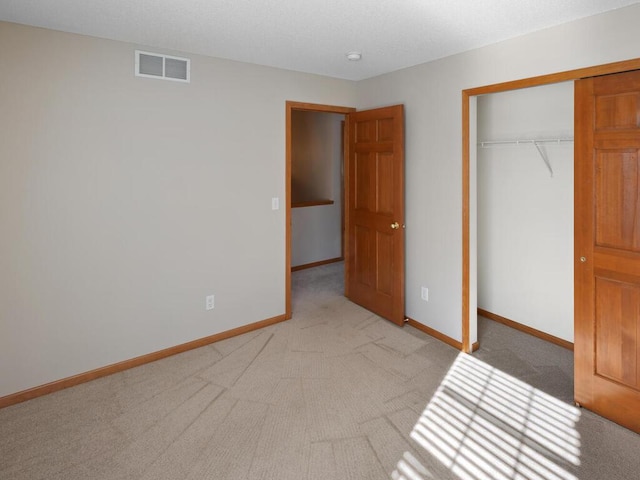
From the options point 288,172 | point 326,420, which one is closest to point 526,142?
point 288,172

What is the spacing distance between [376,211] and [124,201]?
2.26 metres

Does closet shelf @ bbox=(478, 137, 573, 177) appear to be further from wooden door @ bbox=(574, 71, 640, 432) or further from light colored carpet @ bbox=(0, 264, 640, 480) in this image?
light colored carpet @ bbox=(0, 264, 640, 480)

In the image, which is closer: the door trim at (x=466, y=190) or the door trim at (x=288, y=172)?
the door trim at (x=466, y=190)

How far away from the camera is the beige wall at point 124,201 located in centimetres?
248

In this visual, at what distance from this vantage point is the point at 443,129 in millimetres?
3223

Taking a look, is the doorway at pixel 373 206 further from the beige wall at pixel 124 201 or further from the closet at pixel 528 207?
the closet at pixel 528 207

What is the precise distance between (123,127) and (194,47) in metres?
0.81

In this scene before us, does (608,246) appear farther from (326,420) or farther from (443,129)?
(326,420)

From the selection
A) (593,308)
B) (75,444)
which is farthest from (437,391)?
(75,444)

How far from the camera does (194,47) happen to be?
9.57 feet

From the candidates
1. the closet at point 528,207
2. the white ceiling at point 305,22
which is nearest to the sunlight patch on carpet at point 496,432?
the closet at point 528,207

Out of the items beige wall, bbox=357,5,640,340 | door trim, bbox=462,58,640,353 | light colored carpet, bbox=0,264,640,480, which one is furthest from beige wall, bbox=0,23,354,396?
door trim, bbox=462,58,640,353

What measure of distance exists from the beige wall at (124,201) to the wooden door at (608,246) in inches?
94.9

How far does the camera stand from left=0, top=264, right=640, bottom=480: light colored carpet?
194 centimetres
